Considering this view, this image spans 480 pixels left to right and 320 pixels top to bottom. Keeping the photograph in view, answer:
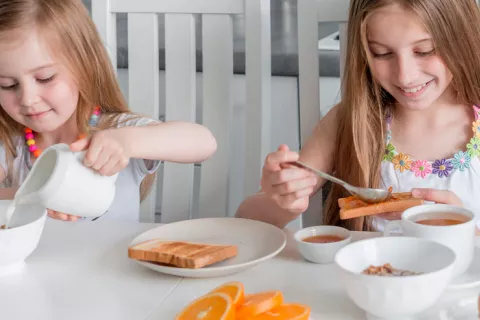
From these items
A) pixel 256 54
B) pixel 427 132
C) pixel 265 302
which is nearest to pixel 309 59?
pixel 256 54

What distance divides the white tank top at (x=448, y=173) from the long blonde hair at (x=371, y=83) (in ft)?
0.12

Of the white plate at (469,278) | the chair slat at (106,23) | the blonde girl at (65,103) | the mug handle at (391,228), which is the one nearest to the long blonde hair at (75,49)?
the blonde girl at (65,103)

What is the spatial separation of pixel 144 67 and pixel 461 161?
0.76 m

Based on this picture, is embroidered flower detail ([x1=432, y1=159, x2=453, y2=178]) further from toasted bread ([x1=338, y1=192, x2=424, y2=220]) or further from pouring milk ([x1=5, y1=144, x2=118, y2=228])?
pouring milk ([x1=5, y1=144, x2=118, y2=228])

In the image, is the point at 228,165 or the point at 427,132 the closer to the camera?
the point at 427,132

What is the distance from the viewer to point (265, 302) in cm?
84

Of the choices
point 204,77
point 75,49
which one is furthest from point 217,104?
point 75,49

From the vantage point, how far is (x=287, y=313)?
834 mm

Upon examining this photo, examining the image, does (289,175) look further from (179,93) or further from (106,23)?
(106,23)

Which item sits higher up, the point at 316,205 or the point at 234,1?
the point at 234,1

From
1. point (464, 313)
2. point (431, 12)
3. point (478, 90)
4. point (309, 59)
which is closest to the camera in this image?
point (464, 313)

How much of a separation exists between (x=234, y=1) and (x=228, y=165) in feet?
1.21

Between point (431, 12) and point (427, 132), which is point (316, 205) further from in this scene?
point (431, 12)

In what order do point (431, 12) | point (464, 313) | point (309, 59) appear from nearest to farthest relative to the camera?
point (464, 313) → point (431, 12) → point (309, 59)
